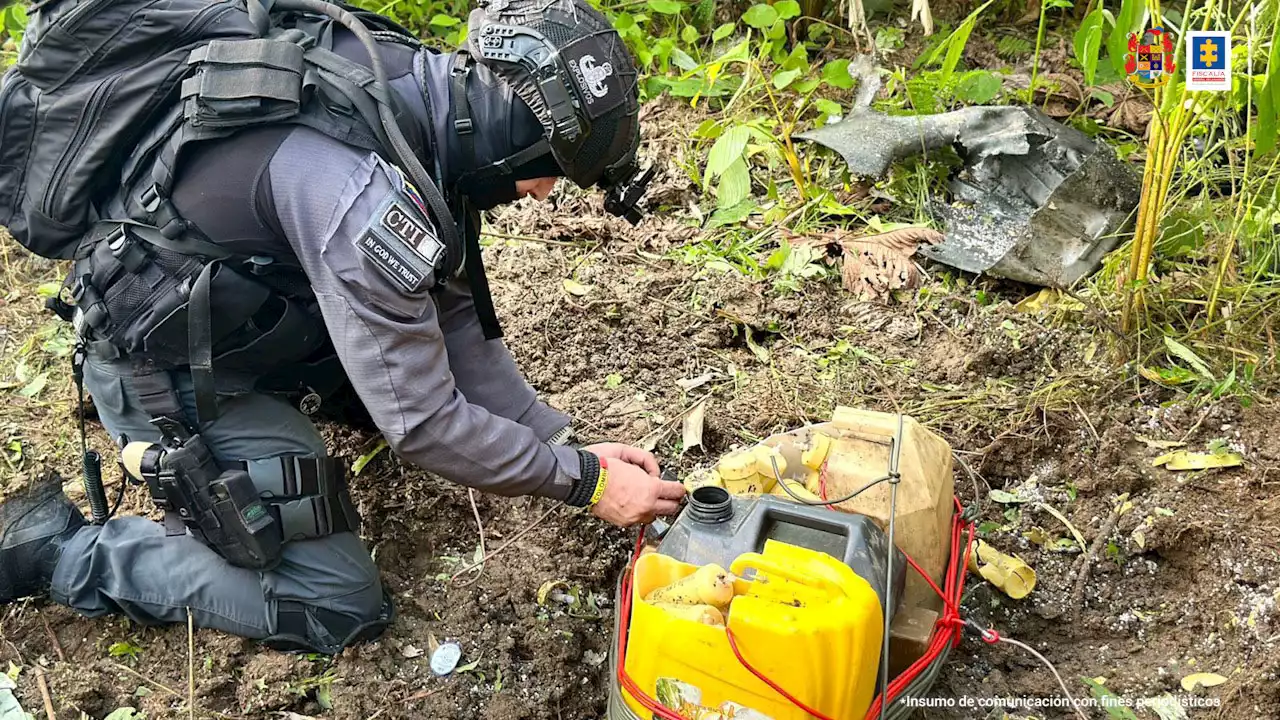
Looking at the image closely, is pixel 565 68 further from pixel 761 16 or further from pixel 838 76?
pixel 761 16

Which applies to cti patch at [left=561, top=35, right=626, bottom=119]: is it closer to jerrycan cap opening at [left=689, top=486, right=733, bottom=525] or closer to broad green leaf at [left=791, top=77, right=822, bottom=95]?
jerrycan cap opening at [left=689, top=486, right=733, bottom=525]

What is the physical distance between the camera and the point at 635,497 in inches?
96.3

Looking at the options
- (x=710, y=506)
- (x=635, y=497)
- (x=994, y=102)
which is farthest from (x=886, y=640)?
(x=994, y=102)

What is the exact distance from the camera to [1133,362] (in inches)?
127

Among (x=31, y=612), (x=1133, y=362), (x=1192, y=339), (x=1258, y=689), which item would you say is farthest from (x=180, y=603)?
(x=1192, y=339)

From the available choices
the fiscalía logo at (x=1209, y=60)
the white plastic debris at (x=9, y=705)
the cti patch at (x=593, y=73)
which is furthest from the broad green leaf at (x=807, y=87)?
the white plastic debris at (x=9, y=705)

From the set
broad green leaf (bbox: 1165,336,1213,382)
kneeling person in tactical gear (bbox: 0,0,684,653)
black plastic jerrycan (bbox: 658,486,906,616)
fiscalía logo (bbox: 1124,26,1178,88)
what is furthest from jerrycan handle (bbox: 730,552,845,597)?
broad green leaf (bbox: 1165,336,1213,382)

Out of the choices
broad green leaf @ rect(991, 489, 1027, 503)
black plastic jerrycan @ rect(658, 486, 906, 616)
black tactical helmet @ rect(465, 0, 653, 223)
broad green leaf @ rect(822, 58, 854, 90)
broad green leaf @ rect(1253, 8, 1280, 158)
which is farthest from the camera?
broad green leaf @ rect(822, 58, 854, 90)

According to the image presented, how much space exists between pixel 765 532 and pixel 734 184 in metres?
2.03

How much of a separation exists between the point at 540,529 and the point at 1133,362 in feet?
6.73

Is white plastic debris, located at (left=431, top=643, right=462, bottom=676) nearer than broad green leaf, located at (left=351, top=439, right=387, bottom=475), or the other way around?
white plastic debris, located at (left=431, top=643, right=462, bottom=676)

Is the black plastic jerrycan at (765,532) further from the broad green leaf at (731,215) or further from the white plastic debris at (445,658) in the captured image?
the broad green leaf at (731,215)

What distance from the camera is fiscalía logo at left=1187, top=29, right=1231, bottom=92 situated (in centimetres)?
268

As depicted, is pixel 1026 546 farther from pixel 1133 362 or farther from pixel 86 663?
pixel 86 663
